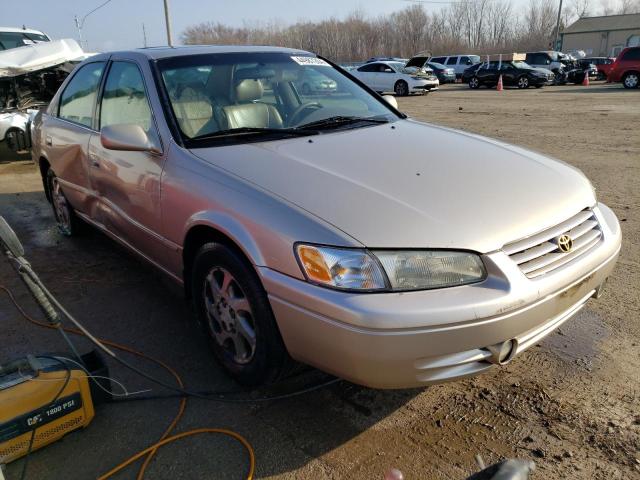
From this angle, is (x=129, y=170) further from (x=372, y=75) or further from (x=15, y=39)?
(x=372, y=75)

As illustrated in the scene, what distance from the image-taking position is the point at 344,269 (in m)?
2.00

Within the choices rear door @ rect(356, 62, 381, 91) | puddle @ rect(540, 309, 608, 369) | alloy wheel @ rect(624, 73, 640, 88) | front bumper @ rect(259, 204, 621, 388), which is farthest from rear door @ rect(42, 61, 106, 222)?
alloy wheel @ rect(624, 73, 640, 88)

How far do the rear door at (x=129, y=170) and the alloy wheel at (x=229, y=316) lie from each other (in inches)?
23.0

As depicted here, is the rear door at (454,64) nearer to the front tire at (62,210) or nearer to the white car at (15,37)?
the white car at (15,37)

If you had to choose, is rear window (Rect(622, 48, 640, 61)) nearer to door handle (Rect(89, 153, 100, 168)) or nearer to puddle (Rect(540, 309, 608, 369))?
puddle (Rect(540, 309, 608, 369))

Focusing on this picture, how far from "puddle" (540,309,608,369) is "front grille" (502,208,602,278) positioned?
0.62 metres

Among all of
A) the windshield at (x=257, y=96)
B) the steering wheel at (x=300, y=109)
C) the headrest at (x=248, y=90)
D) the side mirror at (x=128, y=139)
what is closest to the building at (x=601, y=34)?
the windshield at (x=257, y=96)

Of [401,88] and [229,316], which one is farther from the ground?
[401,88]

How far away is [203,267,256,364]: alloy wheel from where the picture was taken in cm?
246

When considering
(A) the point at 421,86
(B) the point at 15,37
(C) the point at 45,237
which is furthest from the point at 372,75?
(C) the point at 45,237

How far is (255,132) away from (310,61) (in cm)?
115

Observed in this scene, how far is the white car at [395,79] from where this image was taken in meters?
23.1

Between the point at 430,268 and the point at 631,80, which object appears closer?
the point at 430,268

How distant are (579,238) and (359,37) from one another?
90202 millimetres
